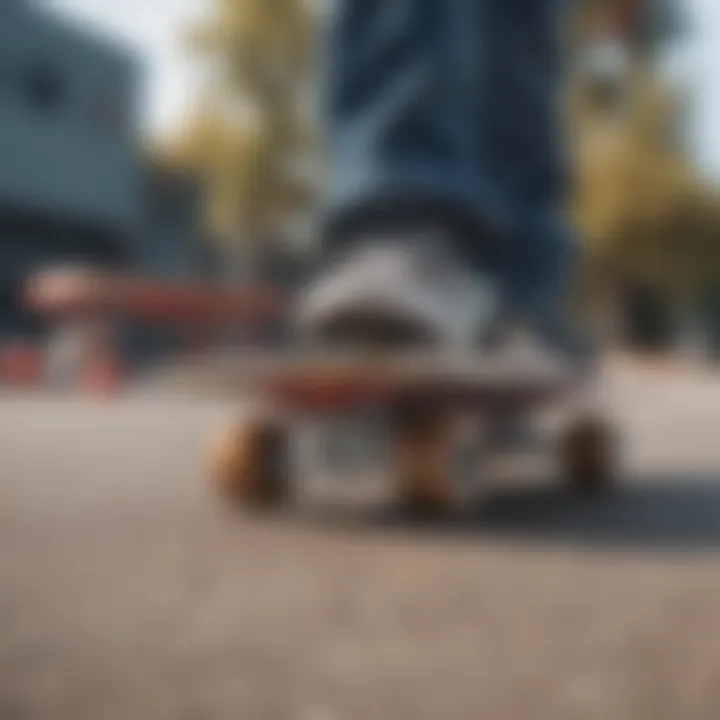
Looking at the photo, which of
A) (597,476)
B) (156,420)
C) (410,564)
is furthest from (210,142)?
(410,564)

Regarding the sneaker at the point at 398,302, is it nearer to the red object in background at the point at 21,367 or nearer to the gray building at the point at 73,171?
the red object in background at the point at 21,367

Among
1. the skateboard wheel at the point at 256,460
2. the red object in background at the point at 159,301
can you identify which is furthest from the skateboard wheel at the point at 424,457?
the red object in background at the point at 159,301

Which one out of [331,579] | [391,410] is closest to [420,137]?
[391,410]

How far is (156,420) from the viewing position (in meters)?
4.84

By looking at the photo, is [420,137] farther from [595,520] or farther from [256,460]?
[595,520]

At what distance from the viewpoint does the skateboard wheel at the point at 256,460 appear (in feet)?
7.57

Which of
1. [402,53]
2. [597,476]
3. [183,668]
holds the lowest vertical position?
[183,668]

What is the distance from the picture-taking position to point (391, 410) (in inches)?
87.9

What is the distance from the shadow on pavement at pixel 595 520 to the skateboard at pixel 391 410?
93mm

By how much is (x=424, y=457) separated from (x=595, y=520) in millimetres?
351

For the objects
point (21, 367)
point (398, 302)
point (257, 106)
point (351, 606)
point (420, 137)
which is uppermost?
point (257, 106)

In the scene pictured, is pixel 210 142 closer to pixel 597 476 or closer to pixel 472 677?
pixel 597 476

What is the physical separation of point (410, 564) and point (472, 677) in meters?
0.58

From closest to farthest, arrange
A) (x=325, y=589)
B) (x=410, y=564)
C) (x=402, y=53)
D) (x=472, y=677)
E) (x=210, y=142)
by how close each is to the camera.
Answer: (x=472, y=677), (x=325, y=589), (x=410, y=564), (x=402, y=53), (x=210, y=142)
